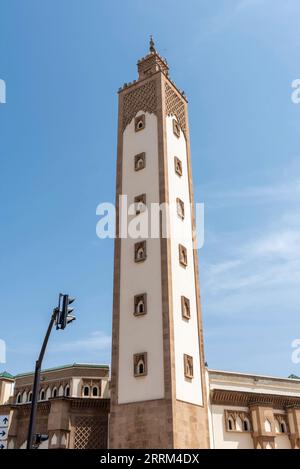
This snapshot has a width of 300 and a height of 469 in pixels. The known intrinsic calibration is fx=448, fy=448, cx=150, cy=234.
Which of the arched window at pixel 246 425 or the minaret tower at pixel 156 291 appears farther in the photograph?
the arched window at pixel 246 425

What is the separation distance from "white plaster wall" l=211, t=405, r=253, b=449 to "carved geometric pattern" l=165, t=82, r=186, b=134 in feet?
67.7

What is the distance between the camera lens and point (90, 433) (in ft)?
96.8

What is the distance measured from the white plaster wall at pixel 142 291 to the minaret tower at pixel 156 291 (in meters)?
0.06

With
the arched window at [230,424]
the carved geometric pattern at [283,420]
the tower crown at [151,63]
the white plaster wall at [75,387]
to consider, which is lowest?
the arched window at [230,424]

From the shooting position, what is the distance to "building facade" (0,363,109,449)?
29.2 metres

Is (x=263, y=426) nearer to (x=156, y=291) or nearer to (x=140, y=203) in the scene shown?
(x=156, y=291)

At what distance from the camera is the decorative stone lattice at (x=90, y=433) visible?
29.1 m

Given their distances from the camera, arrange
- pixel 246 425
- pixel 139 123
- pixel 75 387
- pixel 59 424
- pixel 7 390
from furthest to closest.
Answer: pixel 7 390 < pixel 139 123 < pixel 75 387 < pixel 246 425 < pixel 59 424

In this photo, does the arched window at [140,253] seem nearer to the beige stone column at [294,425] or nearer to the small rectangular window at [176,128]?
the small rectangular window at [176,128]

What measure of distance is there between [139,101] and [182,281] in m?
14.8

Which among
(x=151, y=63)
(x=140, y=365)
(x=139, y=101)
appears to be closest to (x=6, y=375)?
(x=140, y=365)

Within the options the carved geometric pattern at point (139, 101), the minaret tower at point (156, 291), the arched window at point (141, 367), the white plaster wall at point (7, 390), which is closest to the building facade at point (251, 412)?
the minaret tower at point (156, 291)

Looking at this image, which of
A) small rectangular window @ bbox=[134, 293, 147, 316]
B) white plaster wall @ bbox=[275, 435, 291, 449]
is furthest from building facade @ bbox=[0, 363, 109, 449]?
white plaster wall @ bbox=[275, 435, 291, 449]
